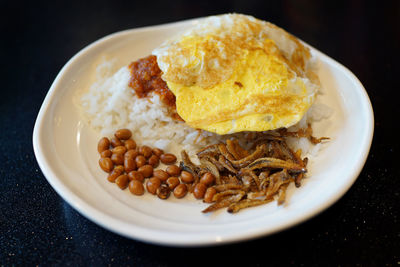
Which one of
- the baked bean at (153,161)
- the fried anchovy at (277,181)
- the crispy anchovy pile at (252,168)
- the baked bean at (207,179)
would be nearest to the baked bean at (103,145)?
the baked bean at (153,161)

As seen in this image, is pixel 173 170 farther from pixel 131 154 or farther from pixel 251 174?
pixel 251 174

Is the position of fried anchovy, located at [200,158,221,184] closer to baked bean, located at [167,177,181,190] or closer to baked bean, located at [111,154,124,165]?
baked bean, located at [167,177,181,190]

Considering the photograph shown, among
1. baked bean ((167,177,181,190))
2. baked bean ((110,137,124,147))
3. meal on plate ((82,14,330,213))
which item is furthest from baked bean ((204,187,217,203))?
baked bean ((110,137,124,147))

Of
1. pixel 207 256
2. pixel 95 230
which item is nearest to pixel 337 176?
pixel 207 256

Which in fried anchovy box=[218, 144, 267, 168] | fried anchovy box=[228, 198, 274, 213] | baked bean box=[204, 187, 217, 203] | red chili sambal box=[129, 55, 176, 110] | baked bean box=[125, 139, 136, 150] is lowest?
baked bean box=[125, 139, 136, 150]

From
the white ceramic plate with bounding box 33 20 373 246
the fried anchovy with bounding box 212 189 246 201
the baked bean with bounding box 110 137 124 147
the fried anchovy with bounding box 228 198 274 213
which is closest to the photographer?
the white ceramic plate with bounding box 33 20 373 246

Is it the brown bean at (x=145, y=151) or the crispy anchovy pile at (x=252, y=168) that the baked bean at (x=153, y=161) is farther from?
the crispy anchovy pile at (x=252, y=168)

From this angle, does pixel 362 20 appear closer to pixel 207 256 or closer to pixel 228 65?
pixel 228 65
